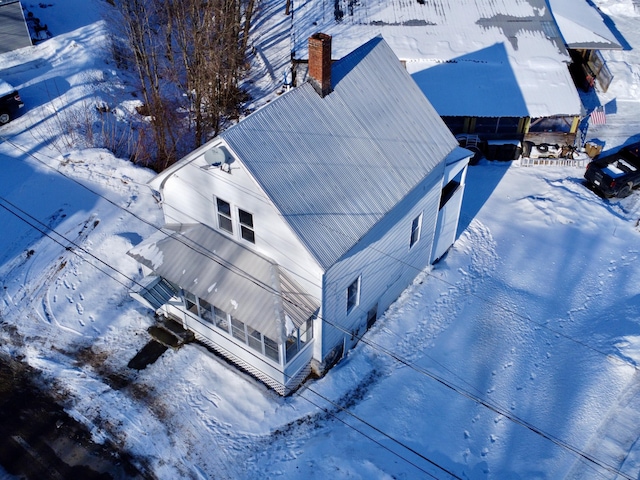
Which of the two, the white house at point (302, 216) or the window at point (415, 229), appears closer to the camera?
the white house at point (302, 216)

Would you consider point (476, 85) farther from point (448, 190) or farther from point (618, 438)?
point (618, 438)

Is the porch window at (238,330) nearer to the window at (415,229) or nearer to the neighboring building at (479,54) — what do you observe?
the window at (415,229)

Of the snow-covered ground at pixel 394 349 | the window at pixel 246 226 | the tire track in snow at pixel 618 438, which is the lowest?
the tire track in snow at pixel 618 438

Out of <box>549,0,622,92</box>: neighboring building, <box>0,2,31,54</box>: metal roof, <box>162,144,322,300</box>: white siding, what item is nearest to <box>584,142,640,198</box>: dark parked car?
<box>549,0,622,92</box>: neighboring building

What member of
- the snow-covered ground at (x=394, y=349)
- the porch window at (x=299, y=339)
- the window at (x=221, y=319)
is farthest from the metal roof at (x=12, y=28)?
the porch window at (x=299, y=339)

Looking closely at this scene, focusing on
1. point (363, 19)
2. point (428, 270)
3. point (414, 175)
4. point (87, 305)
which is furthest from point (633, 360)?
point (363, 19)

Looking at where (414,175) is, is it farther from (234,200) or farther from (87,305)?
(87,305)

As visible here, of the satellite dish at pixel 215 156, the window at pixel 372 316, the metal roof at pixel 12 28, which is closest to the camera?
the satellite dish at pixel 215 156
